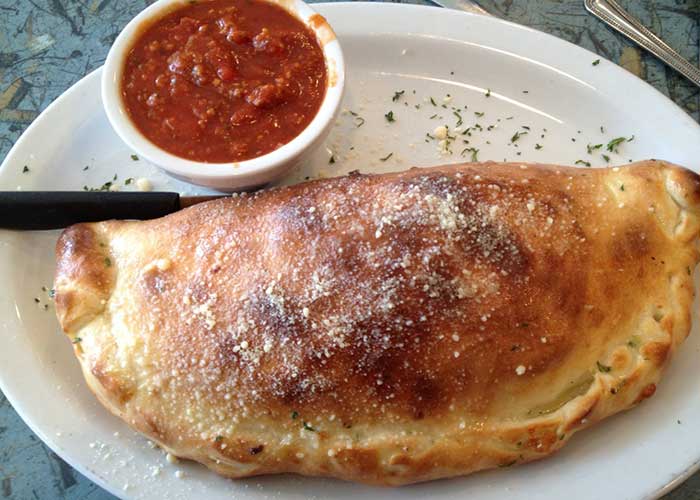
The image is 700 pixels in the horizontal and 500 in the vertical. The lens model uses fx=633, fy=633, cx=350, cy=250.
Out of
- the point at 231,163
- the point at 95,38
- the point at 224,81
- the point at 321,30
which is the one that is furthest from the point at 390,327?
the point at 95,38

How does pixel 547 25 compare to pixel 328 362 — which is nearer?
pixel 328 362

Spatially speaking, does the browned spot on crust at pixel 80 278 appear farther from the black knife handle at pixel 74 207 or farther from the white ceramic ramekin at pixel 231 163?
the white ceramic ramekin at pixel 231 163

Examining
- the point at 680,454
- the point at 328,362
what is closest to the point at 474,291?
the point at 328,362

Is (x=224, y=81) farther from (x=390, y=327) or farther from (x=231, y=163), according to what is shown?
(x=390, y=327)

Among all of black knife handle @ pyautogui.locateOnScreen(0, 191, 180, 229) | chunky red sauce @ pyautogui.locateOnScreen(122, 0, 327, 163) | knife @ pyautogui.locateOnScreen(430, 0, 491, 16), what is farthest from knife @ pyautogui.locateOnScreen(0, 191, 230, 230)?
knife @ pyautogui.locateOnScreen(430, 0, 491, 16)

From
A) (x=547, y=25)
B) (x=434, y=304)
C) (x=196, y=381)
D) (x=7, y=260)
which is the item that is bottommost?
(x=7, y=260)

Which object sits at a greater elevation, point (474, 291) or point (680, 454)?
point (474, 291)

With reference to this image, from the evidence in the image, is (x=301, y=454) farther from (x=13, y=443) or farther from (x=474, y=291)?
(x=13, y=443)

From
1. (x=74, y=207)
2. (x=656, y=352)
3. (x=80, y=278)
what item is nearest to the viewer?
(x=656, y=352)
